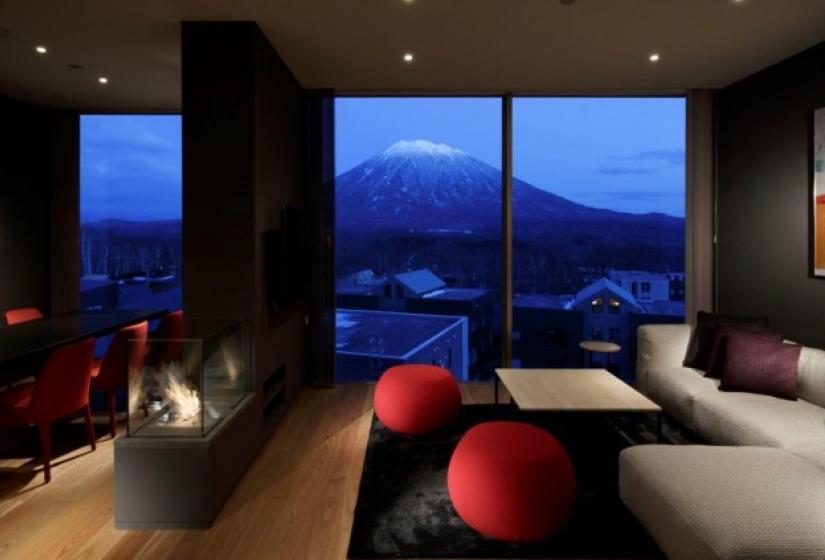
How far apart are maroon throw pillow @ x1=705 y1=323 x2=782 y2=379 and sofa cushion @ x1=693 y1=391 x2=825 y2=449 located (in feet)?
0.88

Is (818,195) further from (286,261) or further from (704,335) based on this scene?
(286,261)

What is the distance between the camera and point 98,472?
308 centimetres

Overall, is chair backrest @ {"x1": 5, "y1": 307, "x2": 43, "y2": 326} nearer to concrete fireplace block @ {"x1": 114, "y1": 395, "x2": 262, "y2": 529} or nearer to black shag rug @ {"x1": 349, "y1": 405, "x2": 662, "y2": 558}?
concrete fireplace block @ {"x1": 114, "y1": 395, "x2": 262, "y2": 529}

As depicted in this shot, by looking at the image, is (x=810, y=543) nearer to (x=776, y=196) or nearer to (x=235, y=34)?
(x=776, y=196)

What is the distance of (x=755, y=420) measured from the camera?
2.83 m

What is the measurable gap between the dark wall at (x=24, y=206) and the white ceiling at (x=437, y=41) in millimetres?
388

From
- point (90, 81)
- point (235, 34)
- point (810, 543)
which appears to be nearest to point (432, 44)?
point (235, 34)

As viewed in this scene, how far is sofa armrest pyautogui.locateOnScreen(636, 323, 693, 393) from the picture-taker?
401 cm

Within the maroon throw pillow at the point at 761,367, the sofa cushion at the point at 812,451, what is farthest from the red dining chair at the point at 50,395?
the maroon throw pillow at the point at 761,367

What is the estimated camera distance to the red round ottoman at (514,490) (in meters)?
2.20

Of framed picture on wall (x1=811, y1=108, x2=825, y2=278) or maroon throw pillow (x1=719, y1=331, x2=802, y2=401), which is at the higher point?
framed picture on wall (x1=811, y1=108, x2=825, y2=278)

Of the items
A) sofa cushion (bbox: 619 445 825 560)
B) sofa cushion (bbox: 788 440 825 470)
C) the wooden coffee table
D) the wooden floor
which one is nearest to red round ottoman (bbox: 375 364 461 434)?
the wooden floor

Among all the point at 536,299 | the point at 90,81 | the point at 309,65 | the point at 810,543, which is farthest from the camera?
the point at 536,299

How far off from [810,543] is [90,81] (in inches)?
219
